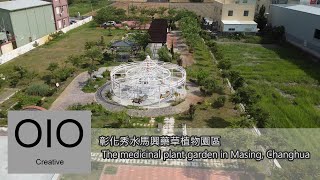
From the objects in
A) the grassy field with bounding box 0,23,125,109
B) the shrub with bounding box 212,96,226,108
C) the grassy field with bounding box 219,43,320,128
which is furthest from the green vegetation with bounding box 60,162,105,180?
the grassy field with bounding box 219,43,320,128

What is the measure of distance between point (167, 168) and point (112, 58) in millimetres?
21128

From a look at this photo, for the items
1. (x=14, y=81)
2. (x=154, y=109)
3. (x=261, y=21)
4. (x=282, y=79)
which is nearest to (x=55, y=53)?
(x=14, y=81)

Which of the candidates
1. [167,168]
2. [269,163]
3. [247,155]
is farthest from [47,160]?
[269,163]

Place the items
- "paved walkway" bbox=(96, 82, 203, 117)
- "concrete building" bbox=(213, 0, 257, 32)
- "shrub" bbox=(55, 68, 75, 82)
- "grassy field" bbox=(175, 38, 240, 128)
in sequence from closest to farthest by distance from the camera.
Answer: "grassy field" bbox=(175, 38, 240, 128)
"paved walkway" bbox=(96, 82, 203, 117)
"shrub" bbox=(55, 68, 75, 82)
"concrete building" bbox=(213, 0, 257, 32)

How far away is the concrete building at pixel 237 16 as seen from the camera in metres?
46.0

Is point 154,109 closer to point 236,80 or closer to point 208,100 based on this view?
point 208,100

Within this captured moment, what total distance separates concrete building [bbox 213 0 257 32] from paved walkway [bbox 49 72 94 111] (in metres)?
27.5

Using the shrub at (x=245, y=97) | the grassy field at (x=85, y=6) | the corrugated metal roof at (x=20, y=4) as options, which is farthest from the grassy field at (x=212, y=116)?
the grassy field at (x=85, y=6)

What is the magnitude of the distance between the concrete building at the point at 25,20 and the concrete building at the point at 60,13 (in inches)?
52.2

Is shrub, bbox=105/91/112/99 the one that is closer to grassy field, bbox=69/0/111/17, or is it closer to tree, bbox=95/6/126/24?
tree, bbox=95/6/126/24

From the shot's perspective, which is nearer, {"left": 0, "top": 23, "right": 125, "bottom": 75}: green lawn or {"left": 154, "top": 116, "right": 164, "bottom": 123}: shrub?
{"left": 154, "top": 116, "right": 164, "bottom": 123}: shrub

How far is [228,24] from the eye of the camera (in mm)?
45906

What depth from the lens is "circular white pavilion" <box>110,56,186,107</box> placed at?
914 inches

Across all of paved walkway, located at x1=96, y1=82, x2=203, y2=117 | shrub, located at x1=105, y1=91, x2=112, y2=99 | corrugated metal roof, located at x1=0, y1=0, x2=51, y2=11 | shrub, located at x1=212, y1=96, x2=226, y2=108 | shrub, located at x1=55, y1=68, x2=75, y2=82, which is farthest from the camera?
corrugated metal roof, located at x1=0, y1=0, x2=51, y2=11
